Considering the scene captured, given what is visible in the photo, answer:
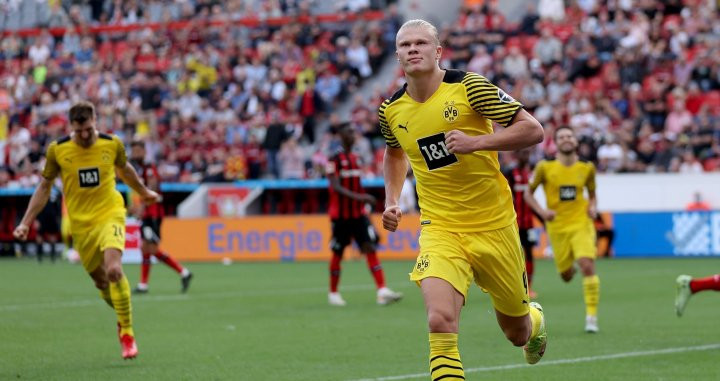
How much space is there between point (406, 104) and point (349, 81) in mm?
26802

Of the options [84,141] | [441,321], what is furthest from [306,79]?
[441,321]

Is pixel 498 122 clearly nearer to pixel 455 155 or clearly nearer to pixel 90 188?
pixel 455 155

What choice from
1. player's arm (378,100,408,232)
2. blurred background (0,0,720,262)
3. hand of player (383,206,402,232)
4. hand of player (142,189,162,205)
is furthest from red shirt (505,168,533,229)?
hand of player (383,206,402,232)

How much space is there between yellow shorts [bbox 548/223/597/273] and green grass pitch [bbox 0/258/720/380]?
73 centimetres

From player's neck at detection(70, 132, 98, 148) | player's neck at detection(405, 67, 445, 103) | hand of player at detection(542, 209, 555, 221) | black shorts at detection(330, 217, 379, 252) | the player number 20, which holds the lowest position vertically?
black shorts at detection(330, 217, 379, 252)

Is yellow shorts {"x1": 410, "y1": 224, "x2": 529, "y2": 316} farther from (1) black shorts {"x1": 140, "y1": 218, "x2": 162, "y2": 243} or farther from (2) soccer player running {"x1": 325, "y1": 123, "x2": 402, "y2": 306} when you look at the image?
(1) black shorts {"x1": 140, "y1": 218, "x2": 162, "y2": 243}

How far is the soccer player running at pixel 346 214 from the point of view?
17.8m

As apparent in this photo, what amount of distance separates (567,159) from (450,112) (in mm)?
6928

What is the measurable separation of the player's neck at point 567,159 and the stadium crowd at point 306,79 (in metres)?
12.9

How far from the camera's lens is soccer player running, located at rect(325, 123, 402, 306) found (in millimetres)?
17781

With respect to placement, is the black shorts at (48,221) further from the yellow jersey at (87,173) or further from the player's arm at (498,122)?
the player's arm at (498,122)

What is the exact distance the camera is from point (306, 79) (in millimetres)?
35062

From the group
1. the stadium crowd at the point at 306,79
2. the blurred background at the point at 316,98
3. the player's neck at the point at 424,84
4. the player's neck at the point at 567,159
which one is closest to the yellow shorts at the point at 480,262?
the player's neck at the point at 424,84

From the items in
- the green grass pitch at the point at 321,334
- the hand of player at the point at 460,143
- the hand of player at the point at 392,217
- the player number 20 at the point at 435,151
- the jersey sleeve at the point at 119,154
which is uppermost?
the hand of player at the point at 460,143
